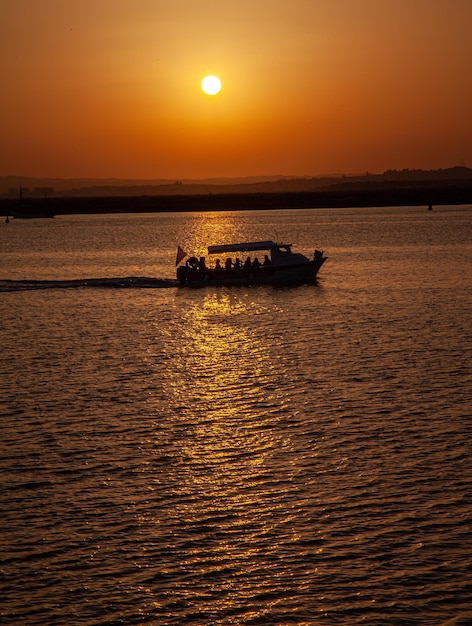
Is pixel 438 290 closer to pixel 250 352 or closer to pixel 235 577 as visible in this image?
pixel 250 352

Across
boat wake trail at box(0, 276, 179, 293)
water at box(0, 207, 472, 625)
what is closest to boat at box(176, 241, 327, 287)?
boat wake trail at box(0, 276, 179, 293)

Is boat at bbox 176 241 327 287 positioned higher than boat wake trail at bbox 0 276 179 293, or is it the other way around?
boat at bbox 176 241 327 287

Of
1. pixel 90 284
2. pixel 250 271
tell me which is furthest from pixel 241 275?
pixel 90 284

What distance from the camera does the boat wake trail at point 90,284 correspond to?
8019cm

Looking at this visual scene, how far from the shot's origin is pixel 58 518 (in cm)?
2206

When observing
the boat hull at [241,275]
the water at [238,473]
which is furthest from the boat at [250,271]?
the water at [238,473]

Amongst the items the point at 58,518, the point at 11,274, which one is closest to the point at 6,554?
the point at 58,518

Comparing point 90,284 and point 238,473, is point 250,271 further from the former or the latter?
point 238,473

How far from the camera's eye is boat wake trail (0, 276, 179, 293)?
8019cm

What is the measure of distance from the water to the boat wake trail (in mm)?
23766

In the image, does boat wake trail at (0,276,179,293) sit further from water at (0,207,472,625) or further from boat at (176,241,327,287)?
water at (0,207,472,625)

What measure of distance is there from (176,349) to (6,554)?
28.6 metres

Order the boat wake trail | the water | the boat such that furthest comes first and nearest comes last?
the boat wake trail
the boat
the water

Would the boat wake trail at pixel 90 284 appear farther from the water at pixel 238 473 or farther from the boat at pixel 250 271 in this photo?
the water at pixel 238 473
